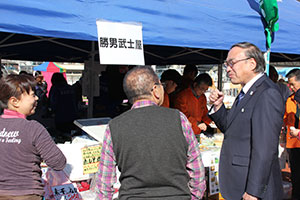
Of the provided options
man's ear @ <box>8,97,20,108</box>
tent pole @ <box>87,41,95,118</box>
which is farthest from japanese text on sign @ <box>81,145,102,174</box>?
tent pole @ <box>87,41,95,118</box>

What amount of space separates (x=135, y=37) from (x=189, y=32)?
67 centimetres

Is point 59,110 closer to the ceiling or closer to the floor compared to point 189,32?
closer to the floor

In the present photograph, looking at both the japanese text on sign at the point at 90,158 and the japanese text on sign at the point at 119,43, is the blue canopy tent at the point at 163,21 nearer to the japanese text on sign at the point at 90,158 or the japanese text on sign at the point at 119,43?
the japanese text on sign at the point at 119,43

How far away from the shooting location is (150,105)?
1.31 metres

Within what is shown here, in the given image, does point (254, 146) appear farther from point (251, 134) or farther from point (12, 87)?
point (12, 87)

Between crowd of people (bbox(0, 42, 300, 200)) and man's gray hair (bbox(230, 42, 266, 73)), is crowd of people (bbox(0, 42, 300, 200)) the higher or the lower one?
the lower one

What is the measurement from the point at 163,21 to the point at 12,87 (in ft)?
5.13

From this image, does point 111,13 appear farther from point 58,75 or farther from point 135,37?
point 58,75

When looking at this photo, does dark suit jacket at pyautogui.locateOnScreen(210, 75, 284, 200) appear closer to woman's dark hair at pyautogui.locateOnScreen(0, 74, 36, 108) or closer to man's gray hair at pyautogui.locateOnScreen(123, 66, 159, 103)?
man's gray hair at pyautogui.locateOnScreen(123, 66, 159, 103)

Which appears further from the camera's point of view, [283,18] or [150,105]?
[283,18]

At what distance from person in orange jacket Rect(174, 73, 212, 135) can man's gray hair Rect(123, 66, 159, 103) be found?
6.52 feet

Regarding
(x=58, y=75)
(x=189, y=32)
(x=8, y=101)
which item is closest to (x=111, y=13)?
(x=189, y=32)

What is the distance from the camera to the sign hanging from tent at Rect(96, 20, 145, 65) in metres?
2.12

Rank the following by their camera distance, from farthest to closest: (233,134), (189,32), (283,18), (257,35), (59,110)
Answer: (59,110) < (283,18) < (257,35) < (189,32) < (233,134)
